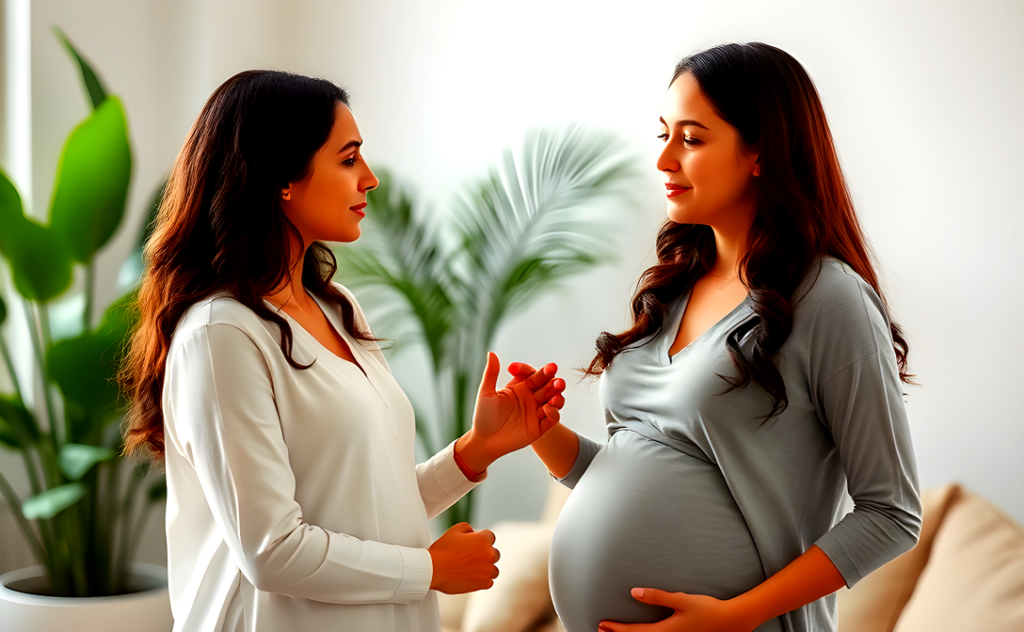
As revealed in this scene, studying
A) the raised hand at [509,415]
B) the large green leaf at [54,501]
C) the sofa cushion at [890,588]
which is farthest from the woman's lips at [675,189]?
the large green leaf at [54,501]

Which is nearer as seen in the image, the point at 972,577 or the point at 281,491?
the point at 281,491

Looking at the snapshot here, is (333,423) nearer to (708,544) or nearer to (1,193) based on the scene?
(708,544)

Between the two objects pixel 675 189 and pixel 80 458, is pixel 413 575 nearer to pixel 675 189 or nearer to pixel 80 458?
pixel 675 189

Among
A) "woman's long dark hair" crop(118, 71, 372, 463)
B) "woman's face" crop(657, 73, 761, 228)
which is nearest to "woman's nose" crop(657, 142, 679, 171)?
"woman's face" crop(657, 73, 761, 228)

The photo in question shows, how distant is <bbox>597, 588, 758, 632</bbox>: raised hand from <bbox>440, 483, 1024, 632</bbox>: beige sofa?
95 centimetres

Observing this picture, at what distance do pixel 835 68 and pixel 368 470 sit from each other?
184 cm

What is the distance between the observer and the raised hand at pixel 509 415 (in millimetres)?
1486

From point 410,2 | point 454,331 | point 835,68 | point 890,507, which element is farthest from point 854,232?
point 410,2

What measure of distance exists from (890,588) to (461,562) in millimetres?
1252

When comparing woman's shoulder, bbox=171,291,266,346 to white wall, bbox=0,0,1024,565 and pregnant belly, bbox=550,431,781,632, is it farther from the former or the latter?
white wall, bbox=0,0,1024,565

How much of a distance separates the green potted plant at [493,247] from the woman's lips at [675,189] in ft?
4.07

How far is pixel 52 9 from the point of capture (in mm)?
2756

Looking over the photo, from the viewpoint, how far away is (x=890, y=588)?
198 cm

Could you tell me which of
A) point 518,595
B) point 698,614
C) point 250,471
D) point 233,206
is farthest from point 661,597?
point 518,595
